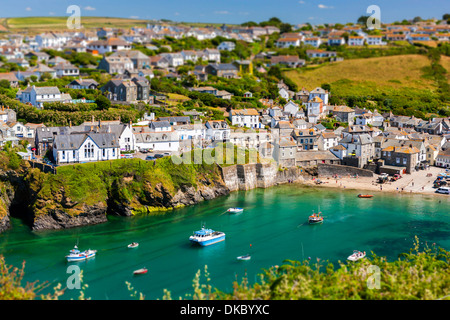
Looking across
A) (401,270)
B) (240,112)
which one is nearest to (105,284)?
(401,270)

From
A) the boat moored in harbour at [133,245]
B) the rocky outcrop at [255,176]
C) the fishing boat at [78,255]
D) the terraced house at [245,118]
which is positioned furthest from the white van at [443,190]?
the fishing boat at [78,255]

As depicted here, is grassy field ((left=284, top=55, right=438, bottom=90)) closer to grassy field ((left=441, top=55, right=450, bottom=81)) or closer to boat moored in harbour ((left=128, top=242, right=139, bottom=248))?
grassy field ((left=441, top=55, right=450, bottom=81))

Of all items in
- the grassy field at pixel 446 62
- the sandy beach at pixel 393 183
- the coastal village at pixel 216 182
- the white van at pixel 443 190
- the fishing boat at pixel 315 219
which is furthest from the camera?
the grassy field at pixel 446 62

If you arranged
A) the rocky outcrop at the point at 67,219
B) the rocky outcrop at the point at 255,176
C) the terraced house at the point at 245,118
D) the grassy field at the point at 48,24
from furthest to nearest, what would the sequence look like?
the grassy field at the point at 48,24 → the terraced house at the point at 245,118 → the rocky outcrop at the point at 255,176 → the rocky outcrop at the point at 67,219

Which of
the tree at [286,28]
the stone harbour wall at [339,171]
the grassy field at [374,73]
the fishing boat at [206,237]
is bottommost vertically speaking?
the fishing boat at [206,237]

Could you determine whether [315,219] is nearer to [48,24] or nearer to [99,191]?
[99,191]

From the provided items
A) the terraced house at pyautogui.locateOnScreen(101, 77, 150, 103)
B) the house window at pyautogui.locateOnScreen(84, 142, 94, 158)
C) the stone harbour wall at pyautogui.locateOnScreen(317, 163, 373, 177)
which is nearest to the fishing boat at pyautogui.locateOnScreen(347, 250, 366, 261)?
the stone harbour wall at pyautogui.locateOnScreen(317, 163, 373, 177)

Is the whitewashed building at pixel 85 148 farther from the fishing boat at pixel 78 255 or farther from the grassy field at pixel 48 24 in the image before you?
the grassy field at pixel 48 24
